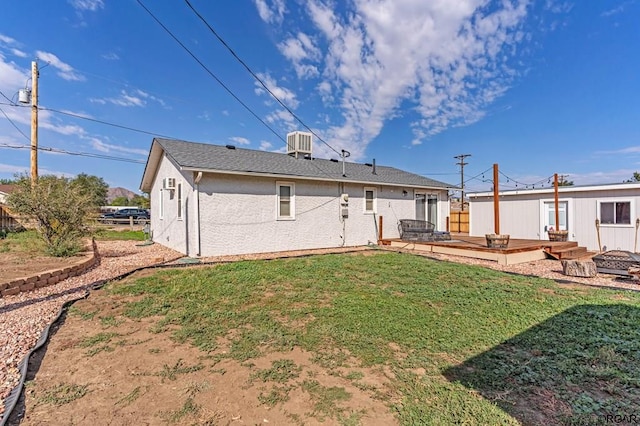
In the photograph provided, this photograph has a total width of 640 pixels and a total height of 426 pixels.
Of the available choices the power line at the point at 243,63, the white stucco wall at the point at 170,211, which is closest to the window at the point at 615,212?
the power line at the point at 243,63

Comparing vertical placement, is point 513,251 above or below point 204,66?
below

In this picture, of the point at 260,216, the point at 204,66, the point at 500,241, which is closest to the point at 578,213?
the point at 500,241

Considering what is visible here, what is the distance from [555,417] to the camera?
223 centimetres

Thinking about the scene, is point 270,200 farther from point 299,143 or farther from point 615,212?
point 615,212

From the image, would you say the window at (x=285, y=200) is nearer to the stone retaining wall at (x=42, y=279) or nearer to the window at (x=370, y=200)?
the window at (x=370, y=200)

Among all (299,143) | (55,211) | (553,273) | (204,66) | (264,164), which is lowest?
(553,273)

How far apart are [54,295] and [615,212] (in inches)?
645

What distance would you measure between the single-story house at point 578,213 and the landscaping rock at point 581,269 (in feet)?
17.0

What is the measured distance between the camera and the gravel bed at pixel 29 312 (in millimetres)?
2929

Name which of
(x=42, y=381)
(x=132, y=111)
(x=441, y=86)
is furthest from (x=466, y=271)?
(x=132, y=111)

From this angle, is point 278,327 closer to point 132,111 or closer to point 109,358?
point 109,358

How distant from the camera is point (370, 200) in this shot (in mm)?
13250

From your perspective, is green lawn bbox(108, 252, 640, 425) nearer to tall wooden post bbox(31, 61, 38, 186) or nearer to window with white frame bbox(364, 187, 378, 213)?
window with white frame bbox(364, 187, 378, 213)

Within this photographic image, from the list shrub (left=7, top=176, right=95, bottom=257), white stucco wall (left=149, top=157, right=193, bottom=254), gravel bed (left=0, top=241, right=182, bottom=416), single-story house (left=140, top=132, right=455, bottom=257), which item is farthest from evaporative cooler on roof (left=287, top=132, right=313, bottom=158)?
gravel bed (left=0, top=241, right=182, bottom=416)
